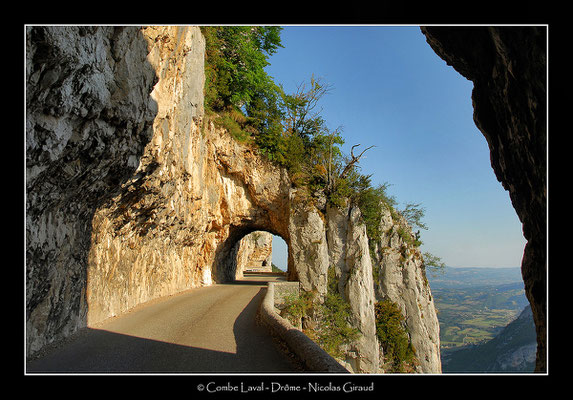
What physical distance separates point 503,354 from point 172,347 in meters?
82.9

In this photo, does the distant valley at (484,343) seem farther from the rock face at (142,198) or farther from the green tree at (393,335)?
the rock face at (142,198)

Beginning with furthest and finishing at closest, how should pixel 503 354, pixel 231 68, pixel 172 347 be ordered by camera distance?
1. pixel 503 354
2. pixel 231 68
3. pixel 172 347

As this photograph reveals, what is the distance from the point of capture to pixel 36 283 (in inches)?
255

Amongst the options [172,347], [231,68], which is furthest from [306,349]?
[231,68]

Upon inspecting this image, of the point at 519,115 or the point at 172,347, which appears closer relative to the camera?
the point at 519,115

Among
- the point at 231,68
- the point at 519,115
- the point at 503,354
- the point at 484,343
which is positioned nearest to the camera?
the point at 519,115
